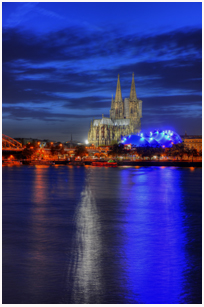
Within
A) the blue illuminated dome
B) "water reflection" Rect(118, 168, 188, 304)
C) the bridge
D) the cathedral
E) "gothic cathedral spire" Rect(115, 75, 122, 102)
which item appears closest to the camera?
"water reflection" Rect(118, 168, 188, 304)

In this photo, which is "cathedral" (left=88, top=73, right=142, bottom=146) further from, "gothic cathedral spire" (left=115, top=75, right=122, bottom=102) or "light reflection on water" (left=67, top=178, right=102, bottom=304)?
"light reflection on water" (left=67, top=178, right=102, bottom=304)

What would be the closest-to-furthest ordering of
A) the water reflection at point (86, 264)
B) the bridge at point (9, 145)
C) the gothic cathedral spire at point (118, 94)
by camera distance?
1. the water reflection at point (86, 264)
2. the bridge at point (9, 145)
3. the gothic cathedral spire at point (118, 94)

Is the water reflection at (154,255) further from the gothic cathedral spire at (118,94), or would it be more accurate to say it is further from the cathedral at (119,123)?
the gothic cathedral spire at (118,94)

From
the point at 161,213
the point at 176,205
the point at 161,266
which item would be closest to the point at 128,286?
→ the point at 161,266

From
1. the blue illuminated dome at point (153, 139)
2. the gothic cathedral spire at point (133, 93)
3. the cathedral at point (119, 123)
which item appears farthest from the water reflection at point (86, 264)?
the gothic cathedral spire at point (133, 93)

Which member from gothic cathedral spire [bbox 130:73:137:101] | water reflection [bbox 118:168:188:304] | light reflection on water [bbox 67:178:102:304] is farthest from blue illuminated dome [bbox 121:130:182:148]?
light reflection on water [bbox 67:178:102:304]

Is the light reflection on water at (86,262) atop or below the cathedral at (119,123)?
below

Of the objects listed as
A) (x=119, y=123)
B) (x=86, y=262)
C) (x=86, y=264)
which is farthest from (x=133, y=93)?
(x=86, y=264)
